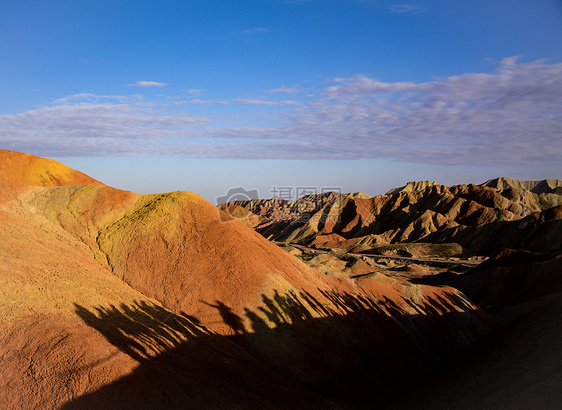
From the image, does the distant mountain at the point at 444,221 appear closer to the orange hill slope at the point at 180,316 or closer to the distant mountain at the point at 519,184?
the distant mountain at the point at 519,184

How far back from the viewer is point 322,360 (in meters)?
15.4

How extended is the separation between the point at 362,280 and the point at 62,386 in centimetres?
1833

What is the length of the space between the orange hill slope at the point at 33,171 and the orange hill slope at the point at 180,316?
16.8 feet

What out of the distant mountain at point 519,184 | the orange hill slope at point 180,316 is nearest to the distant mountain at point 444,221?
the distant mountain at point 519,184

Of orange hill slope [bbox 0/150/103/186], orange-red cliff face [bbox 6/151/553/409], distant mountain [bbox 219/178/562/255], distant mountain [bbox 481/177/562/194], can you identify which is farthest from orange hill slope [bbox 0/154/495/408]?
distant mountain [bbox 481/177/562/194]

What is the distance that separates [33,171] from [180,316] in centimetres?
1642

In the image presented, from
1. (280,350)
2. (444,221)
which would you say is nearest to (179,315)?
(280,350)

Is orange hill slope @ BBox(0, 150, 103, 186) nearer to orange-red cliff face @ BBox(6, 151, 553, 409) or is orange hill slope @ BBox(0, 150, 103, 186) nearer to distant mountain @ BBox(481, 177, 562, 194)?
orange-red cliff face @ BBox(6, 151, 553, 409)

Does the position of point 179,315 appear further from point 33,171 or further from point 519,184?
point 519,184

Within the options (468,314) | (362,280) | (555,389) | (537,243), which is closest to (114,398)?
(555,389)

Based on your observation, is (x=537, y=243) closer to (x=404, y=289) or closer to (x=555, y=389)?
(x=404, y=289)

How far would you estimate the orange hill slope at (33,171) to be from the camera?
23.5 meters

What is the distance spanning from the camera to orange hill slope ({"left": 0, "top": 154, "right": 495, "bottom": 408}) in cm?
963

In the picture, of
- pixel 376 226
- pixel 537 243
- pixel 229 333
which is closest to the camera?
pixel 229 333
